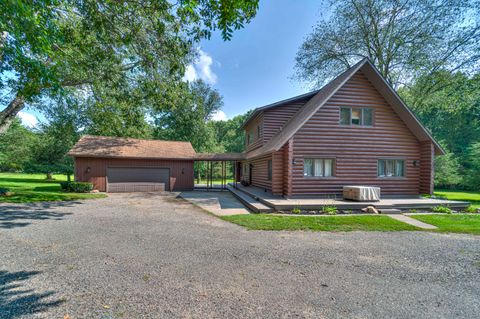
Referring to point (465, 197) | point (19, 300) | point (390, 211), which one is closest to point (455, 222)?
point (390, 211)

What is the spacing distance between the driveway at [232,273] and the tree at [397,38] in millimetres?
14617

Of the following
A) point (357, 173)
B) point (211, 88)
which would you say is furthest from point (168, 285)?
point (211, 88)

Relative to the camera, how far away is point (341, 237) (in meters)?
6.03

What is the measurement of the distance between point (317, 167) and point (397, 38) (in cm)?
1207

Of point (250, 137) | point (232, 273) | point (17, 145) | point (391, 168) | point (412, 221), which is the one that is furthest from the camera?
point (17, 145)

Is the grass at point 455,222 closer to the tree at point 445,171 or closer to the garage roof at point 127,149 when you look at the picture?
the garage roof at point 127,149

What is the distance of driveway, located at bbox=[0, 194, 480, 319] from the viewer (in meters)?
2.85

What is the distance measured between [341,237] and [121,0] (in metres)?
9.63

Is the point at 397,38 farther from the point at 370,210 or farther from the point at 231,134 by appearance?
the point at 231,134

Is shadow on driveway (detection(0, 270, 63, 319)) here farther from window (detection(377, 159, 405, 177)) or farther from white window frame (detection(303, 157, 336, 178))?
window (detection(377, 159, 405, 177))

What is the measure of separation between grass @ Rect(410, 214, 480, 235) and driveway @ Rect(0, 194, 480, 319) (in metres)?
0.58

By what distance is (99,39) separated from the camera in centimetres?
835

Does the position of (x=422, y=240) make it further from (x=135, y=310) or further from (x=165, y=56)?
(x=165, y=56)

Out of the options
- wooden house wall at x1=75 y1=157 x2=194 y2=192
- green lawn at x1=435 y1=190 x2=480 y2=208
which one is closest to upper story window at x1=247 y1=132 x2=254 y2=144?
wooden house wall at x1=75 y1=157 x2=194 y2=192
